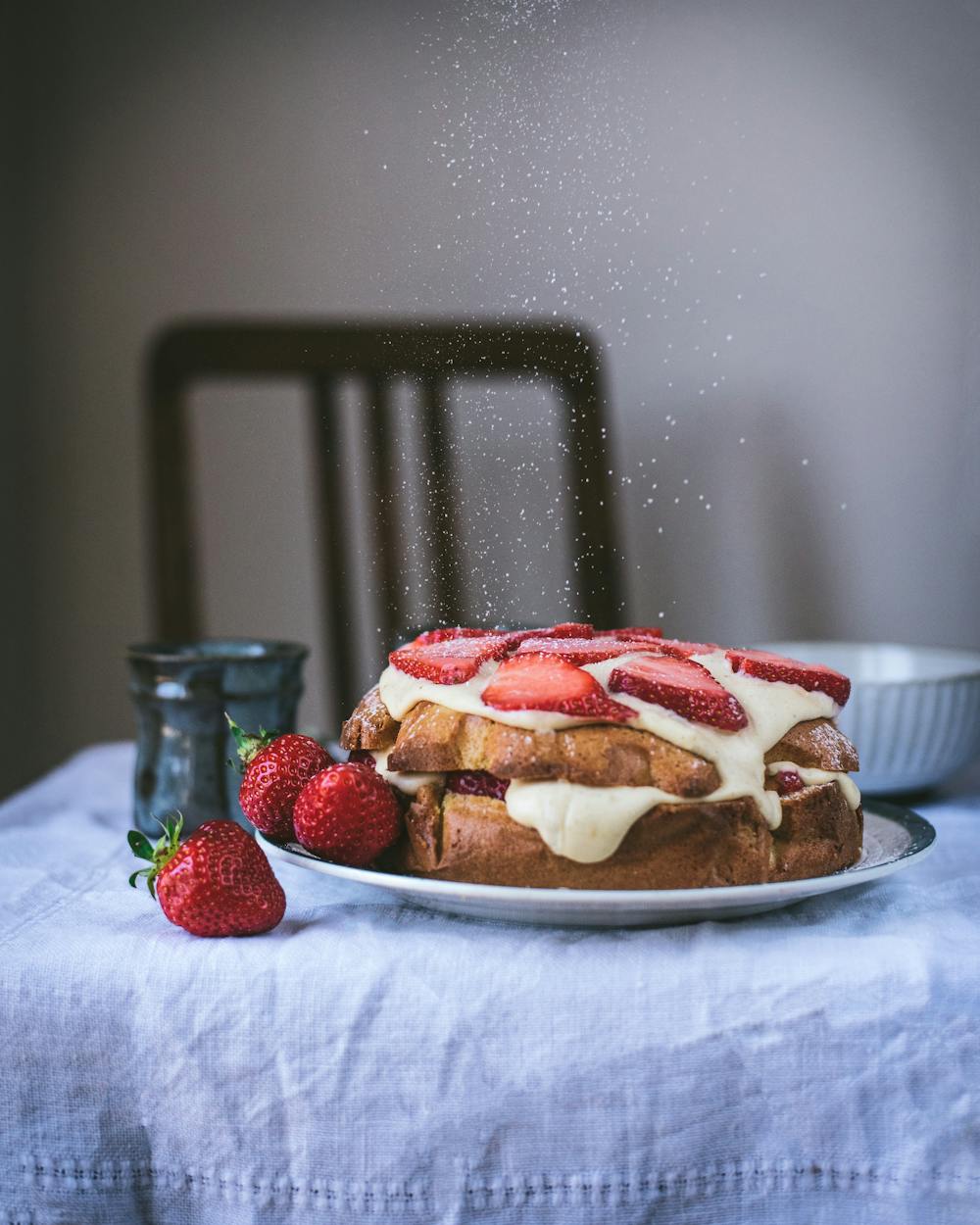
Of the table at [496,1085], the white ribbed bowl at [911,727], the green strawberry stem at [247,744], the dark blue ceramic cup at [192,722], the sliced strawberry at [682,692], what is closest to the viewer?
the table at [496,1085]

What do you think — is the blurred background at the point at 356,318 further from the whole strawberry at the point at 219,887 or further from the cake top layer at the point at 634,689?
the whole strawberry at the point at 219,887

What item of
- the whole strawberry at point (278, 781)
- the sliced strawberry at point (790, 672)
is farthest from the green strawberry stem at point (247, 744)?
the sliced strawberry at point (790, 672)

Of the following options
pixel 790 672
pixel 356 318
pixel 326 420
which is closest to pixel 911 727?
pixel 790 672

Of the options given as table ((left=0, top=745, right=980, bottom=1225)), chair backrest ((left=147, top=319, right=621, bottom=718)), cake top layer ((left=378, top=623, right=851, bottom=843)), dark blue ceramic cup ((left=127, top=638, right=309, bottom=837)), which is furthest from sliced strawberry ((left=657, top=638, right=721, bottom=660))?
chair backrest ((left=147, top=319, right=621, bottom=718))

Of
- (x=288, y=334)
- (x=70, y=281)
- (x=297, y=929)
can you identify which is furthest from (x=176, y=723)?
(x=70, y=281)

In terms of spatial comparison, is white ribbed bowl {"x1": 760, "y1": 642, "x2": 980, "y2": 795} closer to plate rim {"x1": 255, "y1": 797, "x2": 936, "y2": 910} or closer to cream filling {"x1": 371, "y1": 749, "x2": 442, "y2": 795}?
plate rim {"x1": 255, "y1": 797, "x2": 936, "y2": 910}

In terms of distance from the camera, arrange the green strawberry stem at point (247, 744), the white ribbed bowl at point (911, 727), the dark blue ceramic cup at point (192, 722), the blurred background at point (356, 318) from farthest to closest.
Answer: the blurred background at point (356, 318), the white ribbed bowl at point (911, 727), the dark blue ceramic cup at point (192, 722), the green strawberry stem at point (247, 744)
